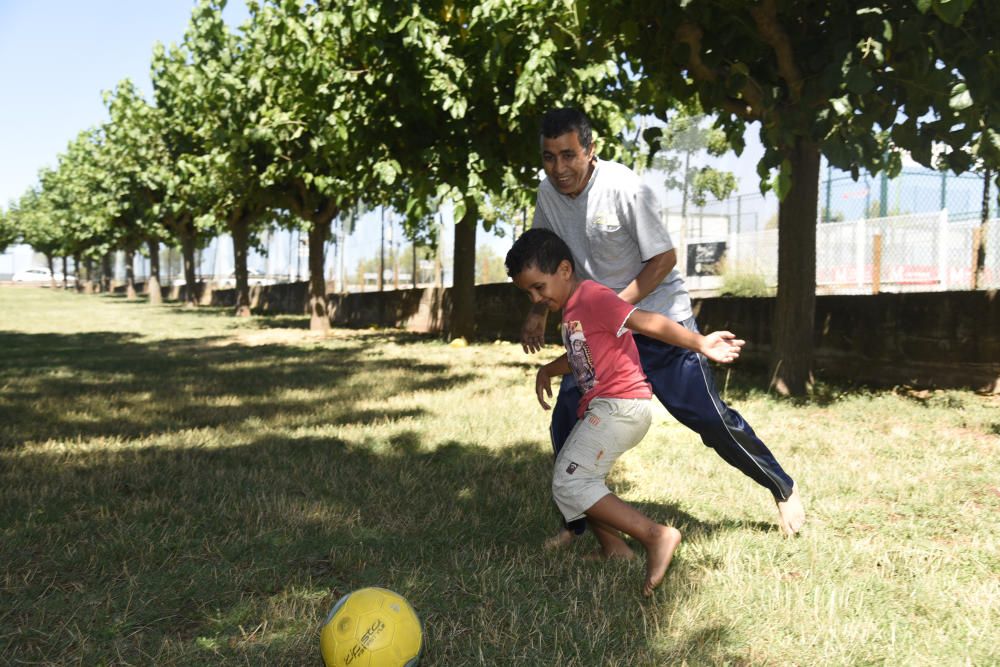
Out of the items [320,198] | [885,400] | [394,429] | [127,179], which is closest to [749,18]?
[885,400]

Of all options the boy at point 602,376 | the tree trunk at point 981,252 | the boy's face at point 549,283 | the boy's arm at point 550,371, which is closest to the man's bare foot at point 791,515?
the boy at point 602,376

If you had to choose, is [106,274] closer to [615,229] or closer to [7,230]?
[7,230]

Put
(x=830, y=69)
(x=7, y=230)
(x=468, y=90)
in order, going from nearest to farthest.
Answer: (x=830, y=69) < (x=468, y=90) < (x=7, y=230)

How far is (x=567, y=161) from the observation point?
3596 mm

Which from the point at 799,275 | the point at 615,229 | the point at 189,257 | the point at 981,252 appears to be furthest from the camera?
the point at 189,257

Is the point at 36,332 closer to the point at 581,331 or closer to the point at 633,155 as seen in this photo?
the point at 633,155

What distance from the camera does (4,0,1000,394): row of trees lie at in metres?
6.05

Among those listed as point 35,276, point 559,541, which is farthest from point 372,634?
point 35,276

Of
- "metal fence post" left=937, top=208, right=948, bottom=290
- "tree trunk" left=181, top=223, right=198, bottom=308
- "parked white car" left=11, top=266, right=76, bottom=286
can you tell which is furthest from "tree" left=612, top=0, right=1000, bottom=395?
"parked white car" left=11, top=266, right=76, bottom=286

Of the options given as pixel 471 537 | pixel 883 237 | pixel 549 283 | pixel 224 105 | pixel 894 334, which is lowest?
pixel 471 537

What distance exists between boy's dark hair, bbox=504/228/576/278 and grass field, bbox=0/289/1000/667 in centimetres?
132

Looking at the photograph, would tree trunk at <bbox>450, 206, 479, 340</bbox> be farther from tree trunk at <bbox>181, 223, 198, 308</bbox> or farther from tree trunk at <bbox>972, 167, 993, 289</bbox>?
tree trunk at <bbox>181, 223, 198, 308</bbox>

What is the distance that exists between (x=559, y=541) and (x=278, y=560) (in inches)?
51.9

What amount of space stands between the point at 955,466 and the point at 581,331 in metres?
3.41
